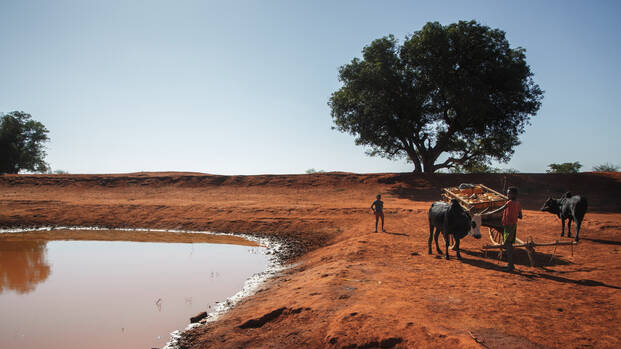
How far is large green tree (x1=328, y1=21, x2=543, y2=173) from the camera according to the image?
2470cm

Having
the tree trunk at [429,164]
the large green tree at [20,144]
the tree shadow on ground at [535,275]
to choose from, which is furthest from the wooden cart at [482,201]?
the large green tree at [20,144]

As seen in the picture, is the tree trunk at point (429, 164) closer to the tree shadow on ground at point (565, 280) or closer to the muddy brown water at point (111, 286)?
the muddy brown water at point (111, 286)

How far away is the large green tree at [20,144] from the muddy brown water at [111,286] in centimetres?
3931

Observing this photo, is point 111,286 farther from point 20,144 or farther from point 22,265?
point 20,144

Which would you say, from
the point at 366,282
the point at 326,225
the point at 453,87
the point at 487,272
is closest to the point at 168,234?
the point at 326,225

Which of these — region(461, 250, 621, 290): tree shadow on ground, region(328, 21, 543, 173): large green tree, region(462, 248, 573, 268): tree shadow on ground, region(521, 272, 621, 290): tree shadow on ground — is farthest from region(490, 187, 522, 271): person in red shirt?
region(328, 21, 543, 173): large green tree

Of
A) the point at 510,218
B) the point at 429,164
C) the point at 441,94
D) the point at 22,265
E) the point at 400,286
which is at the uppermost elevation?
the point at 441,94

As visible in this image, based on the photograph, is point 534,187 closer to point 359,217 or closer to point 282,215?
point 359,217

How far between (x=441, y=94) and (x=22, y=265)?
26501 millimetres

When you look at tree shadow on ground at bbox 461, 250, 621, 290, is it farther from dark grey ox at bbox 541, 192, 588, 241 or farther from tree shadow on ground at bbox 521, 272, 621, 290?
dark grey ox at bbox 541, 192, 588, 241

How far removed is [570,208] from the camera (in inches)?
445

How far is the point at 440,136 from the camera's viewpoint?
2884 cm

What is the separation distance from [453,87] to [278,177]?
51.6 ft

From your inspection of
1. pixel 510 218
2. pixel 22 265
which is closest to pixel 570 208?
pixel 510 218
